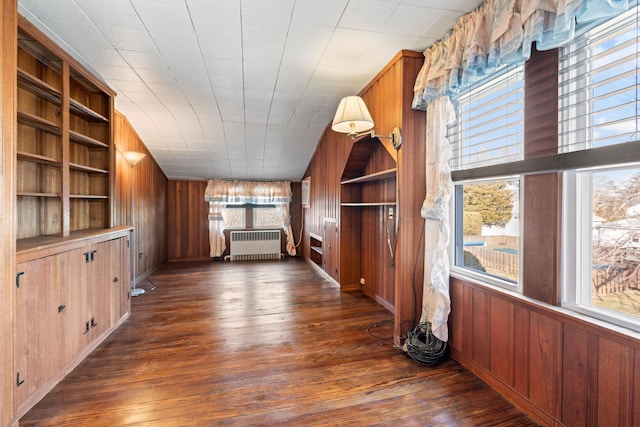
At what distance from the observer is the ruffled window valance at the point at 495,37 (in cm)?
128

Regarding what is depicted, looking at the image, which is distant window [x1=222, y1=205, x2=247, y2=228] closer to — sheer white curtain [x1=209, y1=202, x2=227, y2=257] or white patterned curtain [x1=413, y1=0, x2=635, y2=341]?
sheer white curtain [x1=209, y1=202, x2=227, y2=257]

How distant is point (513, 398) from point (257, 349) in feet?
6.06

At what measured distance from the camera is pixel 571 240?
1515 mm

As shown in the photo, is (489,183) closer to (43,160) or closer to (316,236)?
(43,160)

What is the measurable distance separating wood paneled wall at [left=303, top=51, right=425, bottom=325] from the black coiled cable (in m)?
0.14

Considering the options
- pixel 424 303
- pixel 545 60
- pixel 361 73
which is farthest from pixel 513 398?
pixel 361 73

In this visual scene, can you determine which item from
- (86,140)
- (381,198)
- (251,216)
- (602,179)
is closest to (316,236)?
(251,216)

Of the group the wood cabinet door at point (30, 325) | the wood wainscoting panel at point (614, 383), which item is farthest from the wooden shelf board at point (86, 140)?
the wood wainscoting panel at point (614, 383)

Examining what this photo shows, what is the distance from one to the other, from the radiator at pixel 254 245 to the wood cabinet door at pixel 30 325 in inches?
185

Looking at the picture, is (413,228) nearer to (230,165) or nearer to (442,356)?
(442,356)

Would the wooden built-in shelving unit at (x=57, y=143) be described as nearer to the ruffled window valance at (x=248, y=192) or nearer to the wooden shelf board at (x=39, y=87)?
the wooden shelf board at (x=39, y=87)

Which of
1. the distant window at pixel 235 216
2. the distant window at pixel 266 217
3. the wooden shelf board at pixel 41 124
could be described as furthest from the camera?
the distant window at pixel 266 217

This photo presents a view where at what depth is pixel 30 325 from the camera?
1.72 metres

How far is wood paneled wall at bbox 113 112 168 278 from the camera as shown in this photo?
402 centimetres
